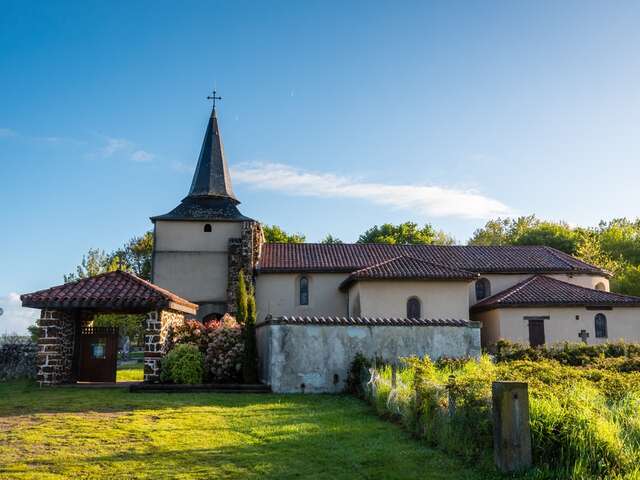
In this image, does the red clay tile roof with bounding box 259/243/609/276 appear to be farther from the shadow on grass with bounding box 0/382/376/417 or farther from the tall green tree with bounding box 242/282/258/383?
the shadow on grass with bounding box 0/382/376/417

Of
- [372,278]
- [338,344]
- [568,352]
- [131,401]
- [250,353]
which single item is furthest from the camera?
[372,278]

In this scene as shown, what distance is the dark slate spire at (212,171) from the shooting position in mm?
30981

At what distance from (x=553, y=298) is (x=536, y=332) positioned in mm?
1785

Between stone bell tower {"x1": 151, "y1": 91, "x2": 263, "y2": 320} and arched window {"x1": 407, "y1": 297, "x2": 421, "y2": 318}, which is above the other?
stone bell tower {"x1": 151, "y1": 91, "x2": 263, "y2": 320}

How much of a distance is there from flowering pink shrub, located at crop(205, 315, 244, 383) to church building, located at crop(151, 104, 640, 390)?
4.43 metres

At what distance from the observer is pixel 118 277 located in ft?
63.7

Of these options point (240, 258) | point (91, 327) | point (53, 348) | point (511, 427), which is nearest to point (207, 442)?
point (511, 427)

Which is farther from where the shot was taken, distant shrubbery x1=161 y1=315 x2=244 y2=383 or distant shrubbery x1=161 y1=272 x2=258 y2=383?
distant shrubbery x1=161 y1=315 x2=244 y2=383

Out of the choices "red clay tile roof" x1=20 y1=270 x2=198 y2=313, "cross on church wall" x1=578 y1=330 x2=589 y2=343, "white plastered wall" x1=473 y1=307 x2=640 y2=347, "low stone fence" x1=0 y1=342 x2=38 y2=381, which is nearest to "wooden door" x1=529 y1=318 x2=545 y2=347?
"white plastered wall" x1=473 y1=307 x2=640 y2=347

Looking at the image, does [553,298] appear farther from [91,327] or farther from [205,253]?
[91,327]

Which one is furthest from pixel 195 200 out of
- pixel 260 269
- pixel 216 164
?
pixel 260 269

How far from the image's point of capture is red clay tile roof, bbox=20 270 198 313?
17.6 meters

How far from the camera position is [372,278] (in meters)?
25.2

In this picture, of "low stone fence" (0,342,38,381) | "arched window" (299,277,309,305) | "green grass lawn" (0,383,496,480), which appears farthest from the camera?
"arched window" (299,277,309,305)
